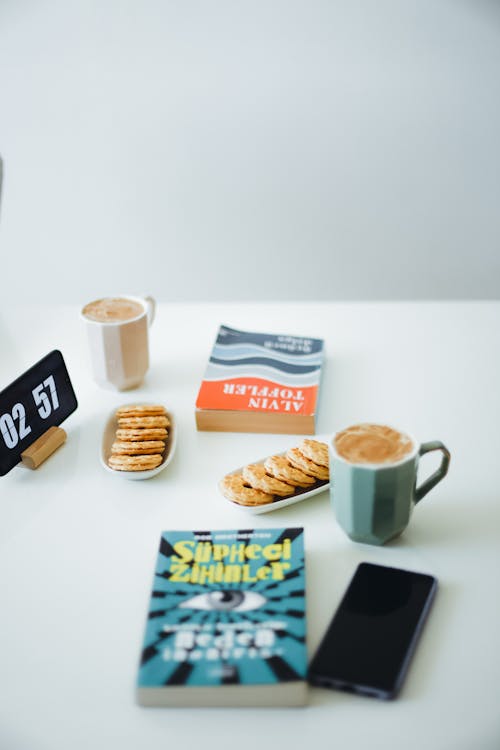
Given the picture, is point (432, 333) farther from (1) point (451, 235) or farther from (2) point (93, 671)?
(1) point (451, 235)

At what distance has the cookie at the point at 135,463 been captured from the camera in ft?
3.60

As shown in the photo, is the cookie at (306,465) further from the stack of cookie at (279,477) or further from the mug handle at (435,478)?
the mug handle at (435,478)

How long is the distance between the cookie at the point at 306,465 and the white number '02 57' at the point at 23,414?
0.36 metres

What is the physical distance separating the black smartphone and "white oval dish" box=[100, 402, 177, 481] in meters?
0.33

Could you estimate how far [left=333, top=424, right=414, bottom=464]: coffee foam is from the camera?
0.93 metres

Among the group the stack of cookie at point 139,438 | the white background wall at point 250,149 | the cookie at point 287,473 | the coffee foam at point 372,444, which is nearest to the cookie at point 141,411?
the stack of cookie at point 139,438

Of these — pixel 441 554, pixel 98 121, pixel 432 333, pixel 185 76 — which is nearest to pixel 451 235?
pixel 185 76

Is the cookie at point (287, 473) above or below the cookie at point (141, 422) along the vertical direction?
below

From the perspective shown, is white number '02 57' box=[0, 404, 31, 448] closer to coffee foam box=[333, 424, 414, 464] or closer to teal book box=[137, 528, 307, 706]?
teal book box=[137, 528, 307, 706]

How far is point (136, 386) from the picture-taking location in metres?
1.33

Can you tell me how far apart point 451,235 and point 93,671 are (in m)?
2.34

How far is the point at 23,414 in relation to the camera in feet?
3.69

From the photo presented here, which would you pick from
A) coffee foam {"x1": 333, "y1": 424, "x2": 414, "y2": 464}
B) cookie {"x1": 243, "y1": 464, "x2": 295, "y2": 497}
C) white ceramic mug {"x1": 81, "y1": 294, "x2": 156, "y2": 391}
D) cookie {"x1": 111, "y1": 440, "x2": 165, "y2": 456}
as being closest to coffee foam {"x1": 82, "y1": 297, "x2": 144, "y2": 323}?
white ceramic mug {"x1": 81, "y1": 294, "x2": 156, "y2": 391}

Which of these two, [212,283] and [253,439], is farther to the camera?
[212,283]
